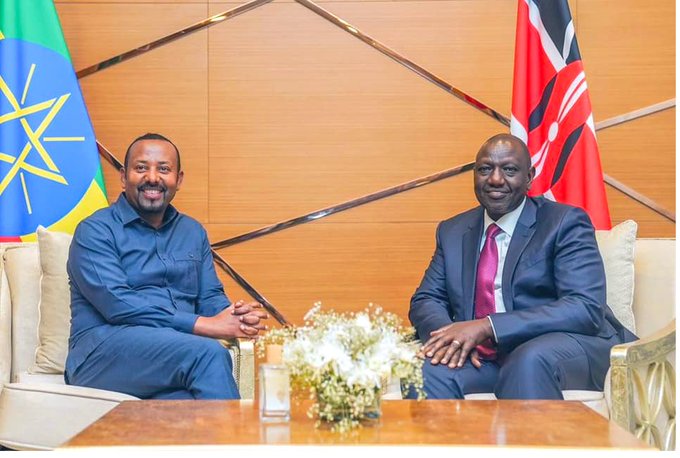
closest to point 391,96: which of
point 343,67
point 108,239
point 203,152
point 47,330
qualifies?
point 343,67

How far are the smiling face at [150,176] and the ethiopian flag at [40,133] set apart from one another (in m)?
0.63

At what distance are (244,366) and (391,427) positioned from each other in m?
1.11

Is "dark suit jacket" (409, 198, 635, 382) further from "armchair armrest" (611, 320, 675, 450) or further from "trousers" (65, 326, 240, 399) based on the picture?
"trousers" (65, 326, 240, 399)

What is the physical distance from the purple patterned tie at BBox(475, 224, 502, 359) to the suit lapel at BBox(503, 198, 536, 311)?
55 mm

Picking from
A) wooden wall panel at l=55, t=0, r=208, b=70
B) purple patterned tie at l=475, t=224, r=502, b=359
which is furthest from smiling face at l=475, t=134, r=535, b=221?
wooden wall panel at l=55, t=0, r=208, b=70

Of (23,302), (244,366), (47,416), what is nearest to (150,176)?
(23,302)

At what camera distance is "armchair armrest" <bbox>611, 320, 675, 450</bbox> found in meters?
2.85

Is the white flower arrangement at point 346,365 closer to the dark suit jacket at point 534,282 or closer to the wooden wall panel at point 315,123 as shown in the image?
the dark suit jacket at point 534,282

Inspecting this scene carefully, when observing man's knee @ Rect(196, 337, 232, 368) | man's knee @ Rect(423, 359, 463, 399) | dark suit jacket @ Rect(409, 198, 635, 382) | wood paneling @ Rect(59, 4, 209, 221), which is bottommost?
man's knee @ Rect(423, 359, 463, 399)

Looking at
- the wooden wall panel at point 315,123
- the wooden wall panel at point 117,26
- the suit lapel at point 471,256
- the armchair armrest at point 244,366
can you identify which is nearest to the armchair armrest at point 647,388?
→ the suit lapel at point 471,256

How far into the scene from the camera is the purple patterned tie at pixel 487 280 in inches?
138

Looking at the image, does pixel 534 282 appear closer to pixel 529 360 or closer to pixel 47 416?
pixel 529 360

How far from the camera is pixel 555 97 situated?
4262mm

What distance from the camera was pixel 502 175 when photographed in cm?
356
